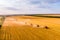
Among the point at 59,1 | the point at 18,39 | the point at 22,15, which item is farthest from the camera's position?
the point at 22,15

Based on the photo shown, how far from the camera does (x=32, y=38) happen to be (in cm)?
32

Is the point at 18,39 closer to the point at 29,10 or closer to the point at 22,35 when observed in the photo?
the point at 22,35

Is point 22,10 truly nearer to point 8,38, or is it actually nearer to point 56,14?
point 56,14

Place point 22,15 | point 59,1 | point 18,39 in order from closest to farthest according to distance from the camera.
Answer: point 18,39 → point 59,1 → point 22,15

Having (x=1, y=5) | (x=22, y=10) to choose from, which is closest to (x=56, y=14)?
(x=22, y=10)

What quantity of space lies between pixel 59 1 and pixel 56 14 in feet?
0.26

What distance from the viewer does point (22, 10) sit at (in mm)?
684

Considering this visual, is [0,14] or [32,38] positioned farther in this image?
[0,14]

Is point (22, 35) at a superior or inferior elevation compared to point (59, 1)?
inferior

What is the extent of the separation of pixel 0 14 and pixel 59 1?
0.34m

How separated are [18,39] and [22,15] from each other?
17.0 inches

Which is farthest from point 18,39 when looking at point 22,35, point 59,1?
point 59,1

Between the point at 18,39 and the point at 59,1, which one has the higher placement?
the point at 59,1

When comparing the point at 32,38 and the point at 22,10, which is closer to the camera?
the point at 32,38
